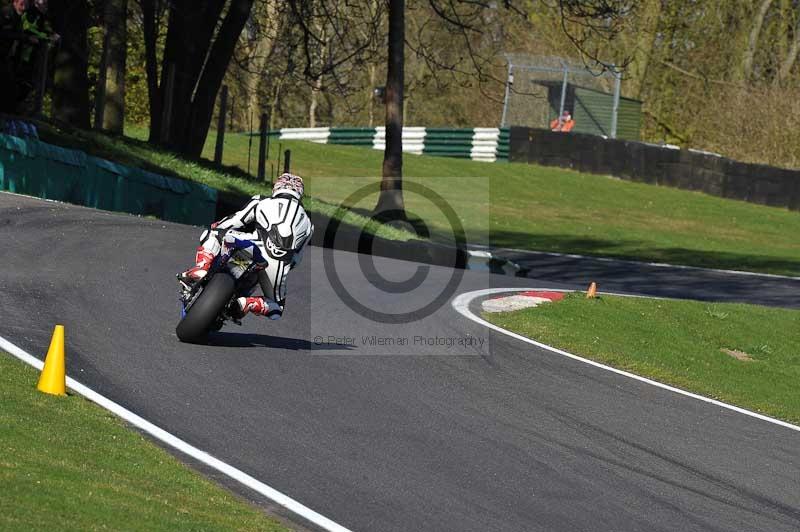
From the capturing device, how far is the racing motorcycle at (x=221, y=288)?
31.9 ft

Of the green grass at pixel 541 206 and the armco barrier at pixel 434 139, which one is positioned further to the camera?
the armco barrier at pixel 434 139

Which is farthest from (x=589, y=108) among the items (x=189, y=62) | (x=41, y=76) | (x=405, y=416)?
(x=405, y=416)

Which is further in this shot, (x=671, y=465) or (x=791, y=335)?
(x=791, y=335)

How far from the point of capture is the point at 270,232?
32.3 feet

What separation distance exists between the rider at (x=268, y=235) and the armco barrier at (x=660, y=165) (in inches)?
1235

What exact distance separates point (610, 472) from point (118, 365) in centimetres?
353

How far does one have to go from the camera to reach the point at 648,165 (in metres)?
41.8

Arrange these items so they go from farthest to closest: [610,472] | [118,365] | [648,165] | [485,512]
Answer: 1. [648,165]
2. [118,365]
3. [610,472]
4. [485,512]

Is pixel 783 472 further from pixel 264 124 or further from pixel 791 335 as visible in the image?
pixel 264 124

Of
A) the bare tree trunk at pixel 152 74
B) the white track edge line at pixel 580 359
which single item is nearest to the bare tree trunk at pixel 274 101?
the bare tree trunk at pixel 152 74

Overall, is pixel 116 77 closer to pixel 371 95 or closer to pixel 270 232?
pixel 270 232

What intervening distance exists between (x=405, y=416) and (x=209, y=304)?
1841 mm

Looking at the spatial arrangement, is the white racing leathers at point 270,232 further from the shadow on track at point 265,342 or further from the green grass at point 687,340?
the green grass at point 687,340

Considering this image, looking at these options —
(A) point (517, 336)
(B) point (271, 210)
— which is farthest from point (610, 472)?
(A) point (517, 336)
